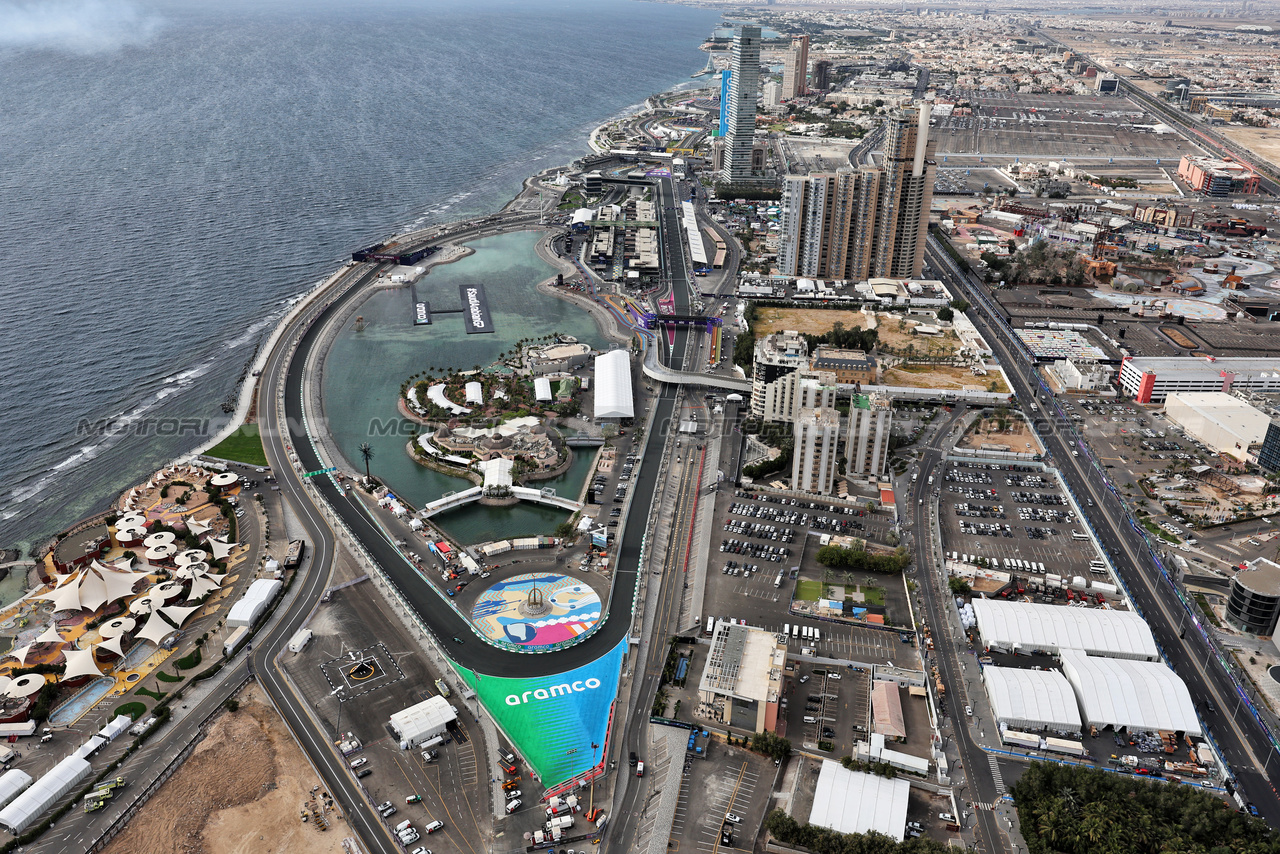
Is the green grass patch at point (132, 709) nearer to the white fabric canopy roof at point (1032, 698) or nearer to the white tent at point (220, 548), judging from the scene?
the white tent at point (220, 548)

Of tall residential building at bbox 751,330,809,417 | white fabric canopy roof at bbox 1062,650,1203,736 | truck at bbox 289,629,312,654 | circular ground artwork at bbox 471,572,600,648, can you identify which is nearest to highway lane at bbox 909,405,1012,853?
white fabric canopy roof at bbox 1062,650,1203,736

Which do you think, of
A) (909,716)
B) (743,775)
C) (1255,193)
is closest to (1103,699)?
(909,716)

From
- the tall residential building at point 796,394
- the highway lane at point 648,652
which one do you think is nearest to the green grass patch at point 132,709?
the highway lane at point 648,652

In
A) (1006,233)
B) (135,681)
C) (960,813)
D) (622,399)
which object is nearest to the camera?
(960,813)

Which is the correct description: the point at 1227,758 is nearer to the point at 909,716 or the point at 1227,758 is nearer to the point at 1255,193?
the point at 909,716

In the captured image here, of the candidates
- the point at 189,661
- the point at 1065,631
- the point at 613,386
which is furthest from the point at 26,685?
the point at 1065,631

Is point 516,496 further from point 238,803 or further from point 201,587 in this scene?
point 238,803

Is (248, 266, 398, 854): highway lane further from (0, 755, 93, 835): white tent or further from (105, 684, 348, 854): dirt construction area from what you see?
(0, 755, 93, 835): white tent
